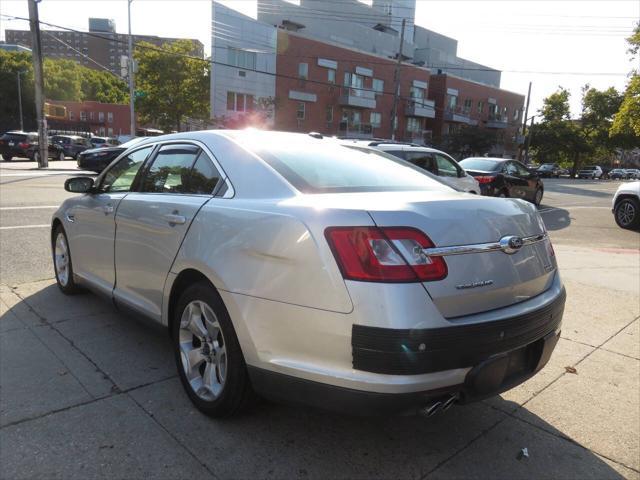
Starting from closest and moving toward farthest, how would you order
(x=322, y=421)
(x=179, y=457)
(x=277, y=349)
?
(x=277, y=349) → (x=179, y=457) → (x=322, y=421)

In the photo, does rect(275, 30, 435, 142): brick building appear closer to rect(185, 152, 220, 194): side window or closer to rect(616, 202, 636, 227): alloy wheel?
rect(616, 202, 636, 227): alloy wheel

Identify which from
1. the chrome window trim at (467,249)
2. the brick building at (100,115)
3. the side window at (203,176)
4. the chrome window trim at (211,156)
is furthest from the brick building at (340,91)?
the brick building at (100,115)

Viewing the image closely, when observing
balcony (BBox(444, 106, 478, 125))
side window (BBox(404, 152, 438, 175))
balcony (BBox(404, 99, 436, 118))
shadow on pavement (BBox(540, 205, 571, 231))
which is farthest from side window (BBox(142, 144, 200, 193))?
balcony (BBox(444, 106, 478, 125))

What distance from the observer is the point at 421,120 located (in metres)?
59.2

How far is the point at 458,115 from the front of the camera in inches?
2395

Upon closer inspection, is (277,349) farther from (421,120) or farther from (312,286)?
(421,120)

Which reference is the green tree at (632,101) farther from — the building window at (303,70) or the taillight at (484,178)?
the building window at (303,70)

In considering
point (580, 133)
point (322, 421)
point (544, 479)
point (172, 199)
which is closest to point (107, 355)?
point (172, 199)

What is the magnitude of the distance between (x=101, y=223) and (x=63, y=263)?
1285mm

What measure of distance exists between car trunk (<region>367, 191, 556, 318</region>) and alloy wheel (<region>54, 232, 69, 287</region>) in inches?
142

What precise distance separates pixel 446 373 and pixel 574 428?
128 centimetres

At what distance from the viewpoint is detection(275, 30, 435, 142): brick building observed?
4322 cm

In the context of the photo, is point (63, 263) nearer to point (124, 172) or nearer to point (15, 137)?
point (124, 172)

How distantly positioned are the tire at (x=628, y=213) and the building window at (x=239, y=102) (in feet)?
110
